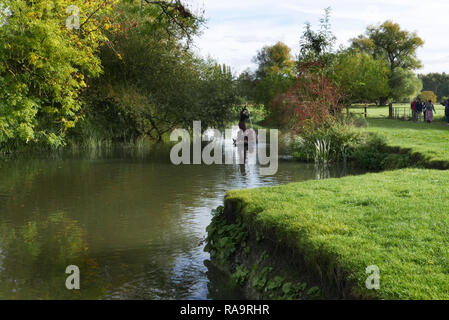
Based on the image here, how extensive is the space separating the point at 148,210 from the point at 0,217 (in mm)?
3060

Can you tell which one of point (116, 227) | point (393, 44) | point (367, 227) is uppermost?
point (393, 44)

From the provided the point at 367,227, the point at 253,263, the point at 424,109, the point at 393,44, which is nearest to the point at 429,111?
the point at 424,109

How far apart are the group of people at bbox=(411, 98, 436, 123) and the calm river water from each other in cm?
2029

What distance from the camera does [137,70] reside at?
31812 mm

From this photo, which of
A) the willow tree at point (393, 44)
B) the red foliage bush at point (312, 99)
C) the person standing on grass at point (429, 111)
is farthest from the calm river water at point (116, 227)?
the willow tree at point (393, 44)

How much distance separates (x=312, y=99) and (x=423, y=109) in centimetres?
1881

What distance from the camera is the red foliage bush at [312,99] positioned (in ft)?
73.3

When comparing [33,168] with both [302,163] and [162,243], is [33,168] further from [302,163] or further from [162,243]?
[162,243]

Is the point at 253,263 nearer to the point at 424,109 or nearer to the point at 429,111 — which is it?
the point at 429,111

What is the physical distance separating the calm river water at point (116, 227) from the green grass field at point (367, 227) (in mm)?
1216

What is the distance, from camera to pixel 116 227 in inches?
410

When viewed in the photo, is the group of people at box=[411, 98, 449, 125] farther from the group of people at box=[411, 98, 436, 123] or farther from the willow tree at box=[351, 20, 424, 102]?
the willow tree at box=[351, 20, 424, 102]

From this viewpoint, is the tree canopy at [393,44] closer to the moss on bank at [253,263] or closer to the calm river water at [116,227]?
the calm river water at [116,227]

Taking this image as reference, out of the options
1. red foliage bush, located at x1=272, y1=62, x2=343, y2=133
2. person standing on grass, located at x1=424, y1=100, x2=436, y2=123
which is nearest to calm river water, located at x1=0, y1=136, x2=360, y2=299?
red foliage bush, located at x1=272, y1=62, x2=343, y2=133
